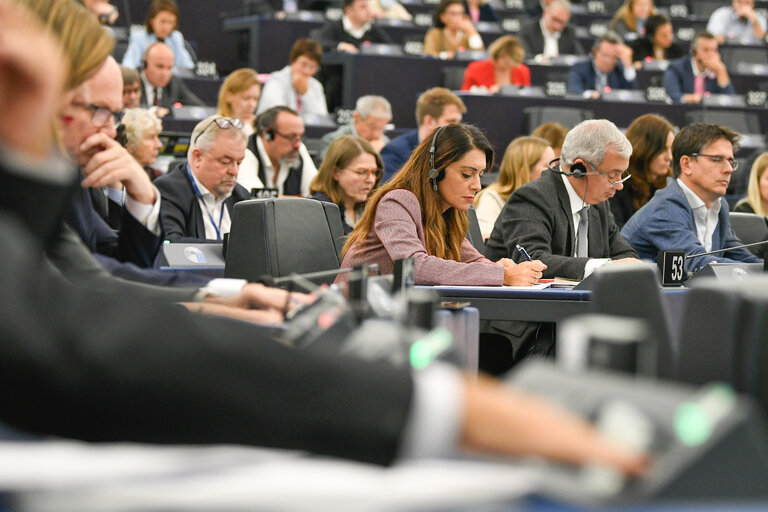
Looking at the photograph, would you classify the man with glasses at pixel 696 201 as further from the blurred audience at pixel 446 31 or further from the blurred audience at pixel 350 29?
the blurred audience at pixel 350 29

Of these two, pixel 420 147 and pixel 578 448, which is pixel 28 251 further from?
pixel 420 147

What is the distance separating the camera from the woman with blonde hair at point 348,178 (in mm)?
5023

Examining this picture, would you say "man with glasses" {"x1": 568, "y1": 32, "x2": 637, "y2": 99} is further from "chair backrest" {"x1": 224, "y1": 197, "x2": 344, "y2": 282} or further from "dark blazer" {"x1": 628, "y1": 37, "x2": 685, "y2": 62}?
"chair backrest" {"x1": 224, "y1": 197, "x2": 344, "y2": 282}

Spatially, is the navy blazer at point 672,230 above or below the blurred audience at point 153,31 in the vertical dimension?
below

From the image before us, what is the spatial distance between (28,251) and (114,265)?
1.37 metres

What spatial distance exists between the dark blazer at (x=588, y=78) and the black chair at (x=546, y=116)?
1.30 metres

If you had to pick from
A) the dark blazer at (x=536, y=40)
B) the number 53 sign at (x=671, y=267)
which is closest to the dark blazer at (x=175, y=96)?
the dark blazer at (x=536, y=40)

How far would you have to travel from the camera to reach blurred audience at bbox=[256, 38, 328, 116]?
813cm

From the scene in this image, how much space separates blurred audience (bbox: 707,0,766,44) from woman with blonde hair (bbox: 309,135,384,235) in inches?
281

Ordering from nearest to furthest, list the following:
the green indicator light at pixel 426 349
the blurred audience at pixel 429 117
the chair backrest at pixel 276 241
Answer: the green indicator light at pixel 426 349 → the chair backrest at pixel 276 241 → the blurred audience at pixel 429 117

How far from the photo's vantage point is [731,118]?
8508mm

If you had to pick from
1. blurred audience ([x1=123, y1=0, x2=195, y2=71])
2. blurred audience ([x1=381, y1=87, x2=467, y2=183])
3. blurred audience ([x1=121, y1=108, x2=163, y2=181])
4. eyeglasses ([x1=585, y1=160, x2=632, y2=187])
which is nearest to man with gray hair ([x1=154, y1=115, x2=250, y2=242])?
blurred audience ([x1=121, y1=108, x2=163, y2=181])

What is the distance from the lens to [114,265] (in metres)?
2.24

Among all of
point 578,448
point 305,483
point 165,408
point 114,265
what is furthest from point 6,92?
point 114,265
